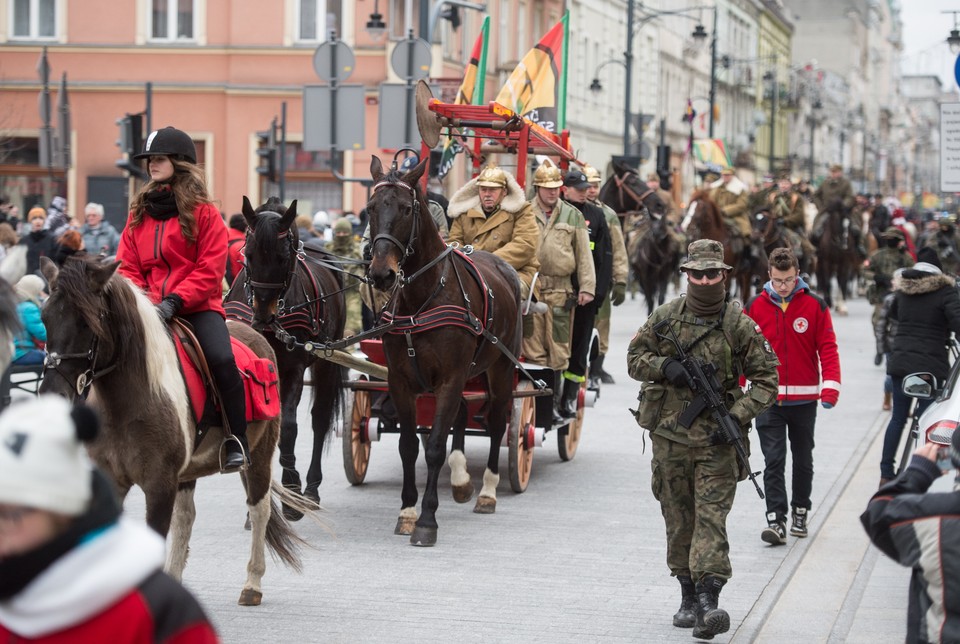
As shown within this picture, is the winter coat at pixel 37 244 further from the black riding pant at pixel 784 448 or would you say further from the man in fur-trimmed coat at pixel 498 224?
the black riding pant at pixel 784 448

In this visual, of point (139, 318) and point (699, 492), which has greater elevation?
point (139, 318)

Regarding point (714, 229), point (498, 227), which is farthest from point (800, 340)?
point (714, 229)

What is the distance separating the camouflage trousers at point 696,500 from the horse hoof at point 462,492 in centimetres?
340

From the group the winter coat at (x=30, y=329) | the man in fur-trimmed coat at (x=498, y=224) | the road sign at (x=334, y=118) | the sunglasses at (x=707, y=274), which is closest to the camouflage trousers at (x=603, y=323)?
the road sign at (x=334, y=118)

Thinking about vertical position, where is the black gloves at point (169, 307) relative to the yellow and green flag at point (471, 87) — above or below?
below

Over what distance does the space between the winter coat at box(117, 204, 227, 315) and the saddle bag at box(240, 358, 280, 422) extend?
399 millimetres

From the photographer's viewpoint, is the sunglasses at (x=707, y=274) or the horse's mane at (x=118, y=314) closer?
the horse's mane at (x=118, y=314)

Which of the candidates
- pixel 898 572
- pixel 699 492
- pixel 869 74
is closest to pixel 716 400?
pixel 699 492

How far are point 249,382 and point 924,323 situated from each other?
570 cm

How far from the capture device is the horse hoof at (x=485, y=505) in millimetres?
10820

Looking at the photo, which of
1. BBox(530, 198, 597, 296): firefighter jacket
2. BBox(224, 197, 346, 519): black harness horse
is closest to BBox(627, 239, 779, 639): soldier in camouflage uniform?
BBox(224, 197, 346, 519): black harness horse

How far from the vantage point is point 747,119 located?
300ft

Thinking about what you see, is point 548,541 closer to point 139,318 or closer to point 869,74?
point 139,318

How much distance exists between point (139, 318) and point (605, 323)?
36.8ft
